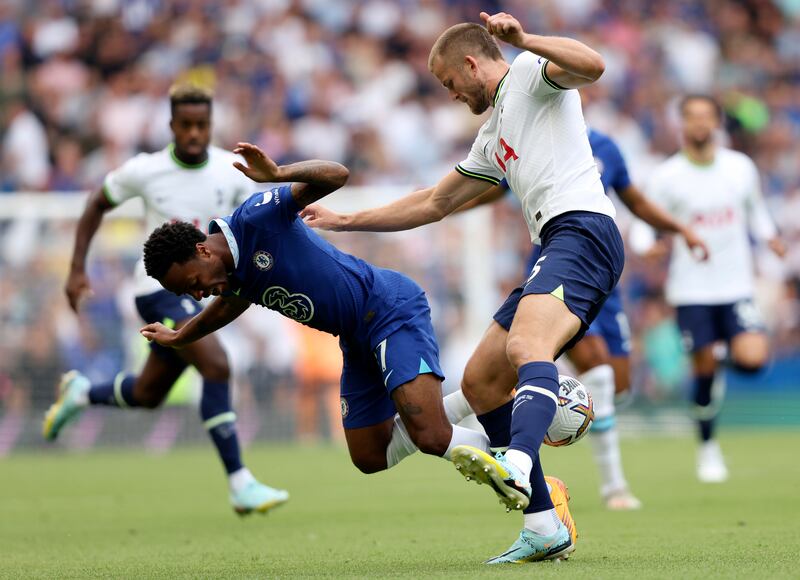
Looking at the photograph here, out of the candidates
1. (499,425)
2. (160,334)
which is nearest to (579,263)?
(499,425)

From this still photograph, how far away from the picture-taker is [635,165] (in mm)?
20641

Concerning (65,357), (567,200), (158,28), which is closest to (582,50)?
(567,200)

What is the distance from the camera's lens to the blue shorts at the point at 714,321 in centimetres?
1204

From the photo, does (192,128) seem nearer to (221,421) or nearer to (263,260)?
(221,421)

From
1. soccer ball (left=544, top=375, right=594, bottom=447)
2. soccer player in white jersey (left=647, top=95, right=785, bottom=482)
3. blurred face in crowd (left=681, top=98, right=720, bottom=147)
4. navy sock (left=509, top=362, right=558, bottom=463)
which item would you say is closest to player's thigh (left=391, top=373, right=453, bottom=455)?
soccer ball (left=544, top=375, right=594, bottom=447)

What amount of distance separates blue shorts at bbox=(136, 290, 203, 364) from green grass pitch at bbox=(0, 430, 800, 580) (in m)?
1.19

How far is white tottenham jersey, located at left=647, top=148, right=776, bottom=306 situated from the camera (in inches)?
477

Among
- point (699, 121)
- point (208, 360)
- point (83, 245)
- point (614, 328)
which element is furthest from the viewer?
point (699, 121)

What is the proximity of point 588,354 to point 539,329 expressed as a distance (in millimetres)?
3784

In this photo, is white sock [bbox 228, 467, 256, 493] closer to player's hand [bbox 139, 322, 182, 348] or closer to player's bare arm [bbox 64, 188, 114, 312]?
player's bare arm [bbox 64, 188, 114, 312]

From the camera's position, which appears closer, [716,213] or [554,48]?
[554,48]

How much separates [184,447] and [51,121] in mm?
5611

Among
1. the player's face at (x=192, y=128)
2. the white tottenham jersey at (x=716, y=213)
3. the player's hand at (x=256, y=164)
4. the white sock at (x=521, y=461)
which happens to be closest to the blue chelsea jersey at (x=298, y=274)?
the player's hand at (x=256, y=164)

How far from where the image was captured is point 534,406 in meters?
5.78
